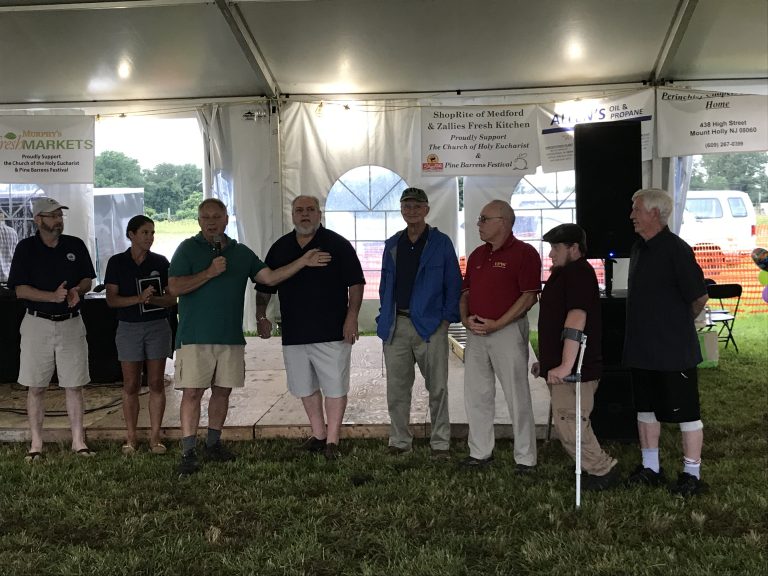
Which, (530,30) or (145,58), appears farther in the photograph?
(145,58)

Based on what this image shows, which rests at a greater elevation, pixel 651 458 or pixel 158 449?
pixel 651 458

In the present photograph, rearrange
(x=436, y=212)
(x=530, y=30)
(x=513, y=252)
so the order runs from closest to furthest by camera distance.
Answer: (x=513, y=252)
(x=530, y=30)
(x=436, y=212)

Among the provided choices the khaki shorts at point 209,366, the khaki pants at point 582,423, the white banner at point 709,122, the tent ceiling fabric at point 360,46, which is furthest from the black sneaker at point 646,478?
the white banner at point 709,122

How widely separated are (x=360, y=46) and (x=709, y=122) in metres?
4.31

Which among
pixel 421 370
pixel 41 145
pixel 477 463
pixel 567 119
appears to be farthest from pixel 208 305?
pixel 41 145

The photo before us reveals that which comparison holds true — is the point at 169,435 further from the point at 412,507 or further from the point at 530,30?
the point at 530,30

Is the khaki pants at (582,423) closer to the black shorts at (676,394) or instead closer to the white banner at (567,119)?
the black shorts at (676,394)

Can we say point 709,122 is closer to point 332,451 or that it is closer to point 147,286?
point 332,451

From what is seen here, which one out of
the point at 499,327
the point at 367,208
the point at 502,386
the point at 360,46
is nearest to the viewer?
the point at 499,327

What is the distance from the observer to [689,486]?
3.51 meters

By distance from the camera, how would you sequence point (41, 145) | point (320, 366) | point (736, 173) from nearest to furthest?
1. point (320, 366)
2. point (41, 145)
3. point (736, 173)

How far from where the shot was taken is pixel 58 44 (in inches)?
285

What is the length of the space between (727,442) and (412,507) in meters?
2.40

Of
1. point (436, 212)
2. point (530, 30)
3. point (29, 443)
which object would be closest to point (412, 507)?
point (29, 443)
